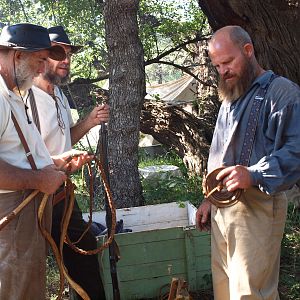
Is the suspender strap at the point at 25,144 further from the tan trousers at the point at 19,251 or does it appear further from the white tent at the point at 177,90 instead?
the white tent at the point at 177,90

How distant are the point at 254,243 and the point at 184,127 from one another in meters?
6.05

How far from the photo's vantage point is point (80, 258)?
411 cm

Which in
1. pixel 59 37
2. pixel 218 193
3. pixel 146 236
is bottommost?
pixel 146 236

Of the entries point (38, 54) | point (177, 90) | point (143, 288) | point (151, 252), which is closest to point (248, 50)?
point (38, 54)

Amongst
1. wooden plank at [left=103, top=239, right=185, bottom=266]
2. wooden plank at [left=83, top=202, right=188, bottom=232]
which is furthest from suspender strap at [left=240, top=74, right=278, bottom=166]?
wooden plank at [left=83, top=202, right=188, bottom=232]

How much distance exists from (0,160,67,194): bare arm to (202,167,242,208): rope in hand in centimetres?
92

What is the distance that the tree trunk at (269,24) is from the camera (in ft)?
16.4

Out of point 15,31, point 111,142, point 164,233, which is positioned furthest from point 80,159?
point 111,142

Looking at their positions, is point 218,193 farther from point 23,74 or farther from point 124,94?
point 124,94

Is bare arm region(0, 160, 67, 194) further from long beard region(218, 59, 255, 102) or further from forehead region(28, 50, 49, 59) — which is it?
long beard region(218, 59, 255, 102)

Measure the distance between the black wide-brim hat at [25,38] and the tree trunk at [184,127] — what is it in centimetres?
574

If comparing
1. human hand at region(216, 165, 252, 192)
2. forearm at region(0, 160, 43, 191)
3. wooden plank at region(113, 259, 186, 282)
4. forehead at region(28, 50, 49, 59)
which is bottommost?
wooden plank at region(113, 259, 186, 282)

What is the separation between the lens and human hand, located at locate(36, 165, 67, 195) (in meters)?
3.01

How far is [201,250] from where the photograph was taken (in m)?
4.34
